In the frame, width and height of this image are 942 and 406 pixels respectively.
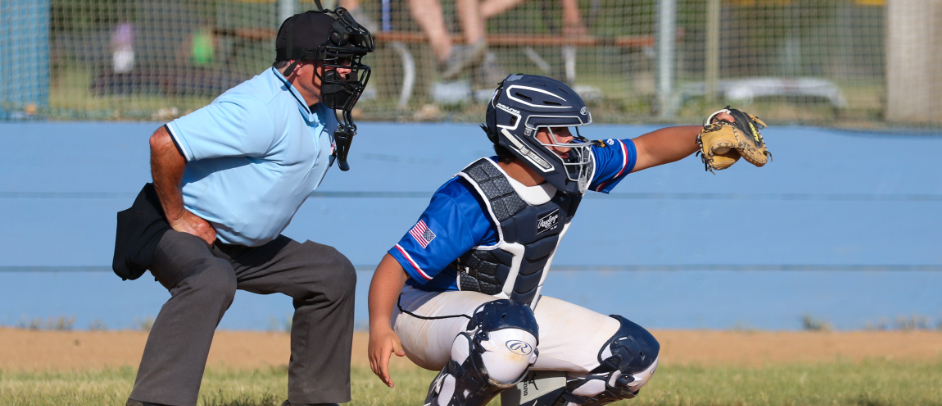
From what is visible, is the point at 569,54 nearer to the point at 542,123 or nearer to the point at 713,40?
the point at 713,40

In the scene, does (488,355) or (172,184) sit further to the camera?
(172,184)

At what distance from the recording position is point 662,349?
5801mm

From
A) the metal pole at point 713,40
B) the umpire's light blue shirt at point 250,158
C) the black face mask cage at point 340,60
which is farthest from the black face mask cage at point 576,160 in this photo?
the metal pole at point 713,40

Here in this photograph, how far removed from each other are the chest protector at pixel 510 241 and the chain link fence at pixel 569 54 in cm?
327

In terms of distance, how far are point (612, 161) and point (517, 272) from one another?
0.62m

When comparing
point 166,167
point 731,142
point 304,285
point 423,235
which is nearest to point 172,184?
point 166,167

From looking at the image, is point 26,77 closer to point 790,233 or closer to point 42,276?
point 42,276

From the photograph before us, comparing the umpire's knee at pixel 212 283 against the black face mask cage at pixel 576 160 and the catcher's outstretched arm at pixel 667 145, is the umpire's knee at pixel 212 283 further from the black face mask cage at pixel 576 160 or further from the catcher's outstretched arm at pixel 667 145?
the catcher's outstretched arm at pixel 667 145

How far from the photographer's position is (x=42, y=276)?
5816 millimetres

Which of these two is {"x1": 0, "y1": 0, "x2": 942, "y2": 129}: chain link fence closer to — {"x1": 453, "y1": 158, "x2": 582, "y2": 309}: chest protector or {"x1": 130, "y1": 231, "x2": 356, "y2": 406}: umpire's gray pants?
{"x1": 130, "y1": 231, "x2": 356, "y2": 406}: umpire's gray pants

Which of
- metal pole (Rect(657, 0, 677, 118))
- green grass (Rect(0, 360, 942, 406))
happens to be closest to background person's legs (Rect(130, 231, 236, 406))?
green grass (Rect(0, 360, 942, 406))

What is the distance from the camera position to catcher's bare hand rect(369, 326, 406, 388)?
2707mm

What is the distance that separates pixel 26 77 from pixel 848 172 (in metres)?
6.15

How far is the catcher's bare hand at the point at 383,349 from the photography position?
2.71 meters
